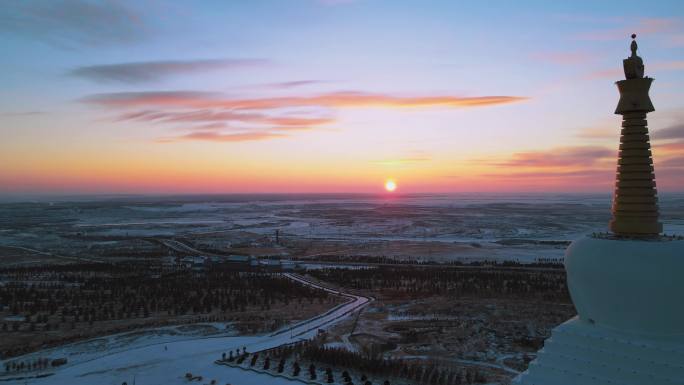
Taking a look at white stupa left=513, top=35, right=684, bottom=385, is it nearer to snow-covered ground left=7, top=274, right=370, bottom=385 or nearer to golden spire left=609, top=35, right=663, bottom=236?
golden spire left=609, top=35, right=663, bottom=236

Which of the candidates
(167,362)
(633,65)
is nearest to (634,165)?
(633,65)

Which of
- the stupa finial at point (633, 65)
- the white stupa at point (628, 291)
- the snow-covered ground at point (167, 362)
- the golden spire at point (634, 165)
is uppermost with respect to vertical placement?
the stupa finial at point (633, 65)

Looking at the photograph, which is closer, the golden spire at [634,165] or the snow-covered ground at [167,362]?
the golden spire at [634,165]

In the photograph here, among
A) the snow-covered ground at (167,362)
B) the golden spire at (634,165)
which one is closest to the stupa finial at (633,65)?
the golden spire at (634,165)

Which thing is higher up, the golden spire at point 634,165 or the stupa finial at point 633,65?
the stupa finial at point 633,65

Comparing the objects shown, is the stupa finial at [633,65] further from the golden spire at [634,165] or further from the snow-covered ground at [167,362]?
the snow-covered ground at [167,362]

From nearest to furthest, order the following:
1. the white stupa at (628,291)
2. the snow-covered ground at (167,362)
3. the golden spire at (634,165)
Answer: the white stupa at (628,291)
the golden spire at (634,165)
the snow-covered ground at (167,362)

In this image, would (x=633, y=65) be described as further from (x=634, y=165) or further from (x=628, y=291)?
(x=628, y=291)

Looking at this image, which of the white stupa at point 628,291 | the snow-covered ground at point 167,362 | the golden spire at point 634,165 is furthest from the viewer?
the snow-covered ground at point 167,362
